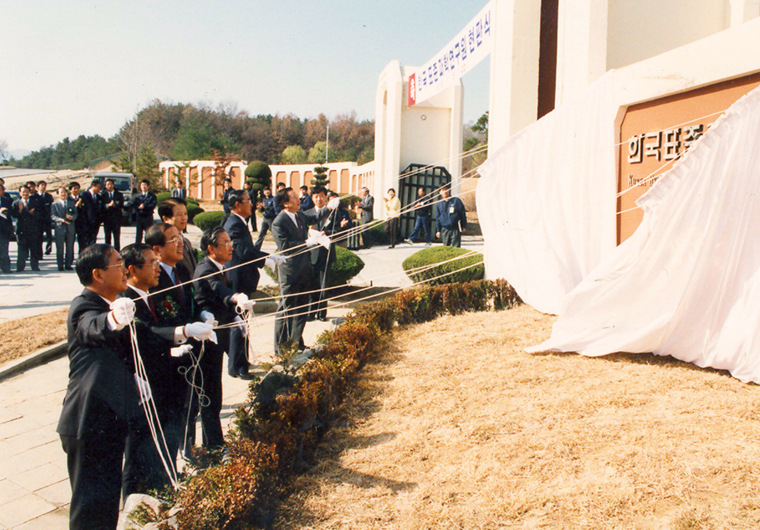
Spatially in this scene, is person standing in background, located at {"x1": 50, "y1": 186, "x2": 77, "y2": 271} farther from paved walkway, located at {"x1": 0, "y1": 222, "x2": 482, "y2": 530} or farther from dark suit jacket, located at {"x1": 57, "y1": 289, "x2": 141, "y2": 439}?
dark suit jacket, located at {"x1": 57, "y1": 289, "x2": 141, "y2": 439}

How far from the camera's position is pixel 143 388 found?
323cm

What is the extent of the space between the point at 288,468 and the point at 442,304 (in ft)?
14.6

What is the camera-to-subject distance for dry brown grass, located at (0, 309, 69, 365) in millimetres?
6641

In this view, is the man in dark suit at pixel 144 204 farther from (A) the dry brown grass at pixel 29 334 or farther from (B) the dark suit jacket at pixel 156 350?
(B) the dark suit jacket at pixel 156 350

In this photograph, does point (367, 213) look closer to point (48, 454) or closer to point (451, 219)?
point (451, 219)

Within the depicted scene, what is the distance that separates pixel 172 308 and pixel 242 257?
2.05 m

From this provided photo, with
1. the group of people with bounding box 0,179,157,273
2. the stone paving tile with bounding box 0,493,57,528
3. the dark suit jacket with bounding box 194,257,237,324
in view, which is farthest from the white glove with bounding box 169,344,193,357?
the group of people with bounding box 0,179,157,273

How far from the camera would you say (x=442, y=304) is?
7719 mm

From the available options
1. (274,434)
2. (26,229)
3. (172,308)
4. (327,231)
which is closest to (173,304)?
(172,308)

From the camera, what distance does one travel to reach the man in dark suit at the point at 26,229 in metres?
12.0

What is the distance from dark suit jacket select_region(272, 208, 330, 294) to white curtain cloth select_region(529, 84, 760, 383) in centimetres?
310

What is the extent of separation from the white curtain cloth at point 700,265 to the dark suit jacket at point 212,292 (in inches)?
127

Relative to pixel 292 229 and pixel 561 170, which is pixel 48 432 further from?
pixel 561 170

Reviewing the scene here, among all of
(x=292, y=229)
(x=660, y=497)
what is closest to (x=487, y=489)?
(x=660, y=497)
